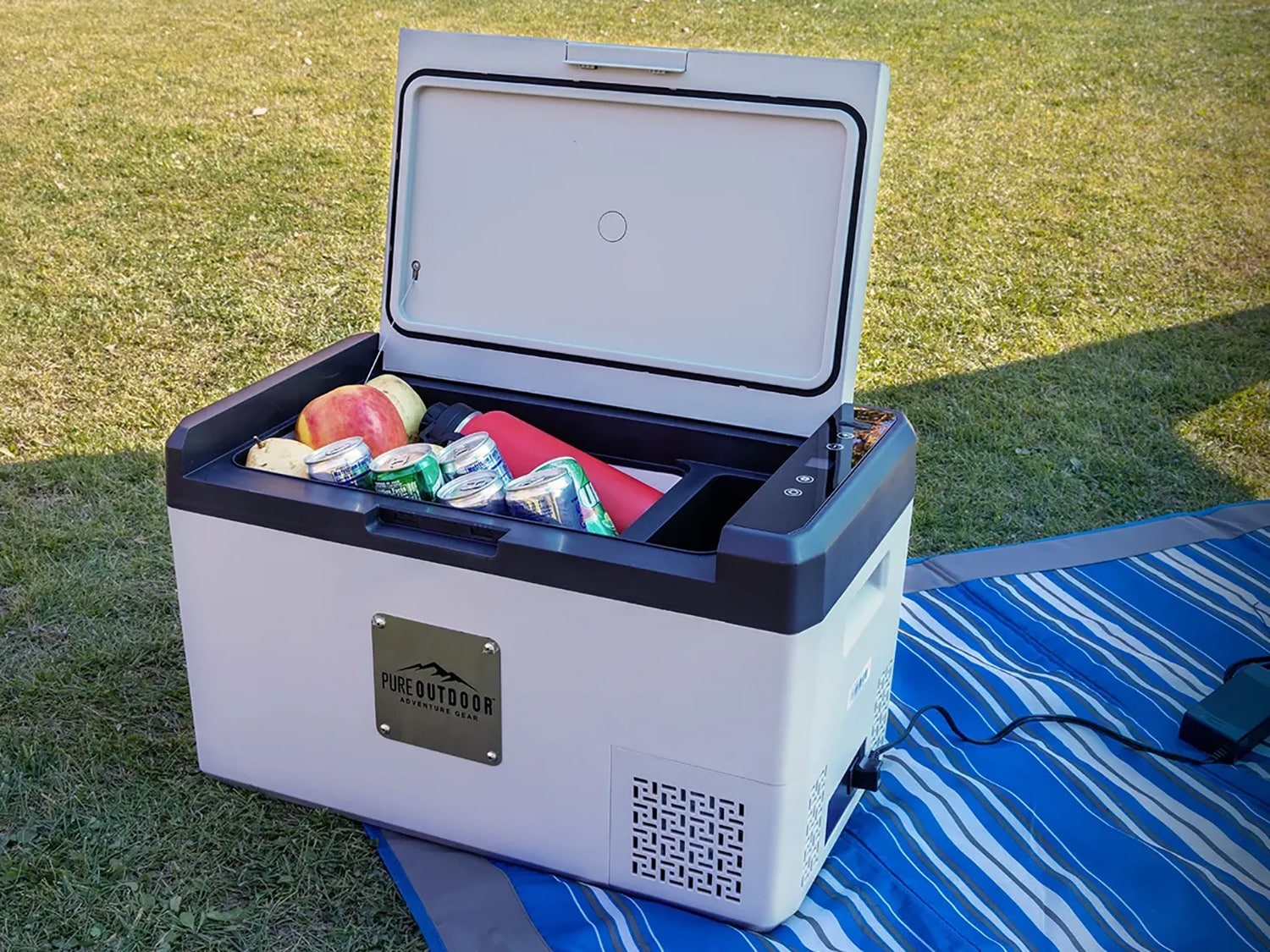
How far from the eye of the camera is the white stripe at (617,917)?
1.57 metres

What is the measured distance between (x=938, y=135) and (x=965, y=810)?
16.3 feet

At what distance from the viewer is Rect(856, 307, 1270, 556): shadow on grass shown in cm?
282

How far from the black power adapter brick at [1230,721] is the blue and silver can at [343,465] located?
1346 mm

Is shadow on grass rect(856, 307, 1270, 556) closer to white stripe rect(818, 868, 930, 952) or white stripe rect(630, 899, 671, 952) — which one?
white stripe rect(818, 868, 930, 952)

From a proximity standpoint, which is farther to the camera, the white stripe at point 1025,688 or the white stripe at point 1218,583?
the white stripe at point 1218,583

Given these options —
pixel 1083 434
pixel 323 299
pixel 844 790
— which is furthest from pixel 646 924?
pixel 323 299

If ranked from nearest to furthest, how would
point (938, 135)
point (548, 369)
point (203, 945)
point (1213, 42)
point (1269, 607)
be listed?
1. point (203, 945)
2. point (548, 369)
3. point (1269, 607)
4. point (938, 135)
5. point (1213, 42)

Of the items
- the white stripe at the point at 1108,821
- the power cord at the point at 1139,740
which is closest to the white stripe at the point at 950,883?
the power cord at the point at 1139,740

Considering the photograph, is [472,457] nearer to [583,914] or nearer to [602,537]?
[602,537]

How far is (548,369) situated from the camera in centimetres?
196

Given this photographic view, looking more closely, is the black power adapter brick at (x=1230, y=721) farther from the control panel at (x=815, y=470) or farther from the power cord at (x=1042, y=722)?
the control panel at (x=815, y=470)

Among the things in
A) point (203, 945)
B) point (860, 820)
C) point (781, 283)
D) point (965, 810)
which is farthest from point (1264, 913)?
point (203, 945)

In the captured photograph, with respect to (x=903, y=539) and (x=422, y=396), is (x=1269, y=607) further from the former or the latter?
(x=422, y=396)

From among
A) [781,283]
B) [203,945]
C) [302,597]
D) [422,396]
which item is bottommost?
[203,945]
